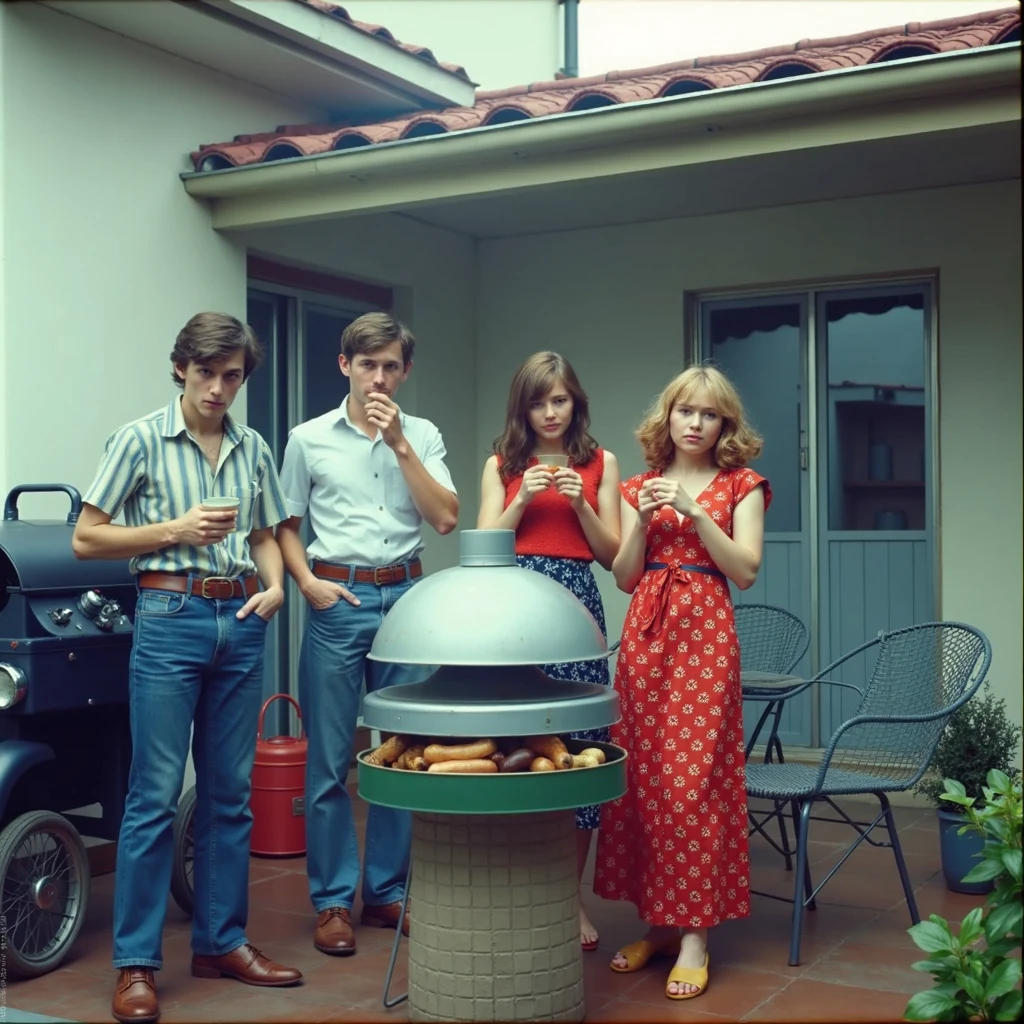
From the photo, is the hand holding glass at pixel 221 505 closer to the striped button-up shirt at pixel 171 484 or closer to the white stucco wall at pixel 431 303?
the striped button-up shirt at pixel 171 484

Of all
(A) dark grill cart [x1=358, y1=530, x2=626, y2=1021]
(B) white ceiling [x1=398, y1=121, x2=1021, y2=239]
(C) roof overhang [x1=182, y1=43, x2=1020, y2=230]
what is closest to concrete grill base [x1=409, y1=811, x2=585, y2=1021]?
(A) dark grill cart [x1=358, y1=530, x2=626, y2=1021]

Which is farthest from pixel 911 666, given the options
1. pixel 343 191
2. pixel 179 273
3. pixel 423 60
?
pixel 423 60

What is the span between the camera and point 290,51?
5949 millimetres

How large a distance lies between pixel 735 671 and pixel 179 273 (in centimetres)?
316

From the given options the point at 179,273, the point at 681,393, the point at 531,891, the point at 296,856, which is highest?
the point at 179,273

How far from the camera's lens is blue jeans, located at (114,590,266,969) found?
369cm

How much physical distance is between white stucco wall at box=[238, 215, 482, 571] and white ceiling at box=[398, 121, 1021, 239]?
167 mm

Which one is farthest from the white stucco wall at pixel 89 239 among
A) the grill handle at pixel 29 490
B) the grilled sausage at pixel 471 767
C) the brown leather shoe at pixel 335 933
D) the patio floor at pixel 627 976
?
the grilled sausage at pixel 471 767

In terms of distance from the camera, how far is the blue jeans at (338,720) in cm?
426

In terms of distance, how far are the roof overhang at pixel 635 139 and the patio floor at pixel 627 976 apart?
2706 millimetres

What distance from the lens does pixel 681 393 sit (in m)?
3.97

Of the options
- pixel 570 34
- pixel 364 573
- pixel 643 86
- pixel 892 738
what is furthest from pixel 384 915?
pixel 570 34

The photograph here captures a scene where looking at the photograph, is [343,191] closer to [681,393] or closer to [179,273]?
[179,273]

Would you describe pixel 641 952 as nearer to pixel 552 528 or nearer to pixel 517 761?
pixel 517 761
